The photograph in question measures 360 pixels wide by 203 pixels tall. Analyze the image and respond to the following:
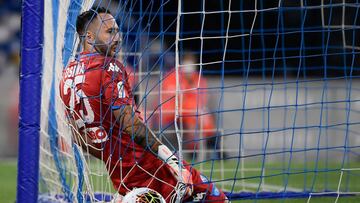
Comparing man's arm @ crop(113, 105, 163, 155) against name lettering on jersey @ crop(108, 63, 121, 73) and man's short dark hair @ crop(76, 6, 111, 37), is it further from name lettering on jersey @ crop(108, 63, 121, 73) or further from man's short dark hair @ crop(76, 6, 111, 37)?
man's short dark hair @ crop(76, 6, 111, 37)

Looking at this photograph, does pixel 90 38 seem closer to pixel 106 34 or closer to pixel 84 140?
pixel 106 34

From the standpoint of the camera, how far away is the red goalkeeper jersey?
5395mm

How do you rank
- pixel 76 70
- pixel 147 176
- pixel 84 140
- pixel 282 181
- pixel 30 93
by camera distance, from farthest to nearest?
pixel 282 181, pixel 84 140, pixel 147 176, pixel 76 70, pixel 30 93

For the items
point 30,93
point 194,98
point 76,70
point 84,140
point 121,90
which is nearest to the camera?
point 30,93

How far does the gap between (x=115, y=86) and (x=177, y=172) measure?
2.28ft

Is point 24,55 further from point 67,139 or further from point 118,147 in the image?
point 67,139

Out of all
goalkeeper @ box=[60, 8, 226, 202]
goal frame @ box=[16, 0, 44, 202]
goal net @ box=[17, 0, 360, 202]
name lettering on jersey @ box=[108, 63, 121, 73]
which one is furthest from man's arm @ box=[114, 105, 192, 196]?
goal frame @ box=[16, 0, 44, 202]

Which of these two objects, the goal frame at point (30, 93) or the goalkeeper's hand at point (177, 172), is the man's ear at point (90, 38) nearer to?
the goal frame at point (30, 93)

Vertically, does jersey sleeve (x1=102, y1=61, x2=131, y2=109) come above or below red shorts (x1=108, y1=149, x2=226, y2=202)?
above

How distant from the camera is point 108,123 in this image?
5.51m

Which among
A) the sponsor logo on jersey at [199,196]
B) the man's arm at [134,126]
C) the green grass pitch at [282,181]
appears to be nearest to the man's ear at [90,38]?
the man's arm at [134,126]

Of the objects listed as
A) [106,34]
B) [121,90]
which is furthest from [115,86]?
[106,34]

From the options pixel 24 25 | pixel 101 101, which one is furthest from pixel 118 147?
pixel 24 25

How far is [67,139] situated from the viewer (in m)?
6.51
